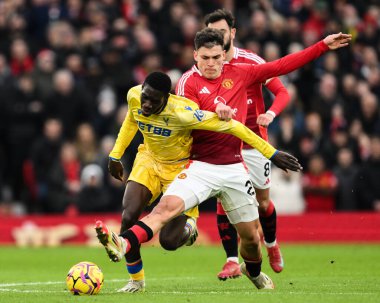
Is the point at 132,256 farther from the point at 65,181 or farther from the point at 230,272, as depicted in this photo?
the point at 65,181

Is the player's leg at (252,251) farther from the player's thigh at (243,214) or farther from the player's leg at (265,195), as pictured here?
the player's leg at (265,195)

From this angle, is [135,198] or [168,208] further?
[135,198]

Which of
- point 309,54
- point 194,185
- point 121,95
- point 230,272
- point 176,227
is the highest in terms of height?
point 309,54

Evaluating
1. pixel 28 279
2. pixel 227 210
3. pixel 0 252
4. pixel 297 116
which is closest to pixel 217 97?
pixel 227 210

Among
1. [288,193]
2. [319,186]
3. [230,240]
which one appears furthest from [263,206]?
[288,193]

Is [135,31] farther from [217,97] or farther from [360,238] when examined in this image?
[217,97]

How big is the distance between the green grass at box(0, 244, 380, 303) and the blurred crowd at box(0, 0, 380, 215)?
4.17 ft

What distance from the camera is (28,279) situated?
13906 millimetres

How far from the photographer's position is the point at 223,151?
11.5 meters

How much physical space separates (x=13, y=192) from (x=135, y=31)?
434 centimetres

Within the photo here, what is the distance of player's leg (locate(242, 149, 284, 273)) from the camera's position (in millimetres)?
13406

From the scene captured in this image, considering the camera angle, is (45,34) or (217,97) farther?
(45,34)

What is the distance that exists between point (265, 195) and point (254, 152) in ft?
1.93

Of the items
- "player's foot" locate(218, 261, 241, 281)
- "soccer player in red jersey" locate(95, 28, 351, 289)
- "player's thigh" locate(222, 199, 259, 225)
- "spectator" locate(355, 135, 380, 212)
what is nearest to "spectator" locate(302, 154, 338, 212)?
"spectator" locate(355, 135, 380, 212)
